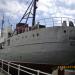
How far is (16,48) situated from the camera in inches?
776

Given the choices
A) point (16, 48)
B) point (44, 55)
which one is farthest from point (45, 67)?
point (16, 48)

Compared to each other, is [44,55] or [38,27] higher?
[38,27]

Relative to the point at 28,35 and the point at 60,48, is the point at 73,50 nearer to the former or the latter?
the point at 60,48

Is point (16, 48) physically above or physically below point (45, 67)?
above

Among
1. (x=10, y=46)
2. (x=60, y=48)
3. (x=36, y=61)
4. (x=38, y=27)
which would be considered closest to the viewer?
(x=60, y=48)

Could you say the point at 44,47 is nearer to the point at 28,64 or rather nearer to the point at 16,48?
the point at 28,64

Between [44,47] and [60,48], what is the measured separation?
1.30 meters

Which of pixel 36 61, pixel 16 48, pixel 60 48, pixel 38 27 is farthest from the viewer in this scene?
pixel 16 48

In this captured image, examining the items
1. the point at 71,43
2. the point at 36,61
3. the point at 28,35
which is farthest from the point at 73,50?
the point at 28,35

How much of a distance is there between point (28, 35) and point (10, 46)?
12.6ft

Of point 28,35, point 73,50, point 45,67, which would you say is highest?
point 28,35

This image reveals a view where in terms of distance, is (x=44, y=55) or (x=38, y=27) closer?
(x=44, y=55)

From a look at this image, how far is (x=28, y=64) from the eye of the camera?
1762 centimetres

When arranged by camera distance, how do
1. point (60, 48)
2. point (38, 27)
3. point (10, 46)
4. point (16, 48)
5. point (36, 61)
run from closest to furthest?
point (60, 48) < point (36, 61) < point (38, 27) < point (16, 48) < point (10, 46)
